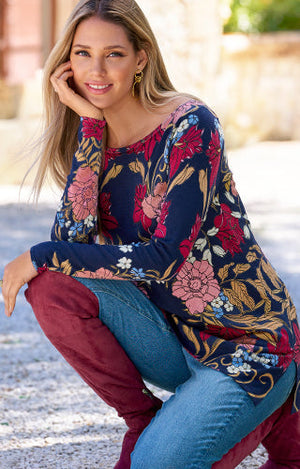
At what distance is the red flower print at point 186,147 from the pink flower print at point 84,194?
1.03 ft

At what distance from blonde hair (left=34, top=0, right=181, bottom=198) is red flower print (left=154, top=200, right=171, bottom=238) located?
0.35 meters

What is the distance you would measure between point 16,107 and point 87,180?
19.0 feet

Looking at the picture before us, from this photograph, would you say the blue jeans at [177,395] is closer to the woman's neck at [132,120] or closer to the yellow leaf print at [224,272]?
the yellow leaf print at [224,272]

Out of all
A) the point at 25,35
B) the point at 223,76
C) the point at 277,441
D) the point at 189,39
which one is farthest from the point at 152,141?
the point at 25,35

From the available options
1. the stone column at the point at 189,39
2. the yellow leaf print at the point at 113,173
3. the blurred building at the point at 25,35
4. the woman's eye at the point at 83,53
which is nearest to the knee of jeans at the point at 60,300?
the yellow leaf print at the point at 113,173

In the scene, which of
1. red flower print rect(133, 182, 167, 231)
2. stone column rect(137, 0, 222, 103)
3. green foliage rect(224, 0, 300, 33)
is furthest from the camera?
green foliage rect(224, 0, 300, 33)

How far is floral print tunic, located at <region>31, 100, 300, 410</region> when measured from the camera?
187 centimetres

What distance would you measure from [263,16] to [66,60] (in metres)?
10.5

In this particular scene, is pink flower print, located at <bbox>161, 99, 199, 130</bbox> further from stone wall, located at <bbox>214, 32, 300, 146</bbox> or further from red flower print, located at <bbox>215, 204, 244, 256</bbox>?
stone wall, located at <bbox>214, 32, 300, 146</bbox>

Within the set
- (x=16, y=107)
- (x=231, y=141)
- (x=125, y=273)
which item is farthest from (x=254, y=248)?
(x=231, y=141)

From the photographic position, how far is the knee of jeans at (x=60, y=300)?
1.94 metres

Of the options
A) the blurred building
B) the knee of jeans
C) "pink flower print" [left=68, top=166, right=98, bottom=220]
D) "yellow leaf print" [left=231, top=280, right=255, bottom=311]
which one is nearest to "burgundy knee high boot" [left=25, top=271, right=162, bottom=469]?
the knee of jeans

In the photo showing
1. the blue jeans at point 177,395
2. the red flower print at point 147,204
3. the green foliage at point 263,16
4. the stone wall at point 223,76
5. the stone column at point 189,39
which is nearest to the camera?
the blue jeans at point 177,395

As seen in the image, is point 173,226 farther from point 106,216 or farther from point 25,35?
point 25,35
